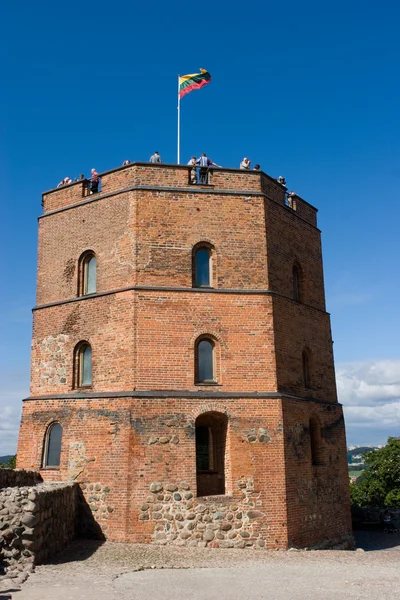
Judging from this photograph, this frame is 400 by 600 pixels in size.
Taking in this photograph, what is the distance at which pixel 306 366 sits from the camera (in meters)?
18.0

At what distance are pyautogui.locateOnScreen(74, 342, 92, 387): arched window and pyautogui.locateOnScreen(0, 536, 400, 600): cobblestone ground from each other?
4.24 metres

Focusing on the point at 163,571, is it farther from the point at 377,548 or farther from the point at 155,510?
the point at 377,548

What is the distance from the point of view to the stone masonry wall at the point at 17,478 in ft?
44.2

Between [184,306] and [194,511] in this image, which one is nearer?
[194,511]

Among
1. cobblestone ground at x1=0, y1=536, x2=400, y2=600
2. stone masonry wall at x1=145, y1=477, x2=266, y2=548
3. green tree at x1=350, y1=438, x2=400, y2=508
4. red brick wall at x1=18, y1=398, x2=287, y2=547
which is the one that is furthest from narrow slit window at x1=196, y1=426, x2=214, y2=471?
green tree at x1=350, y1=438, x2=400, y2=508

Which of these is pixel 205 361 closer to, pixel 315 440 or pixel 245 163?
pixel 315 440

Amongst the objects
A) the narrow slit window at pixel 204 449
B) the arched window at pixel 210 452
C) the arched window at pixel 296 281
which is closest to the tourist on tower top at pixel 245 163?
the arched window at pixel 296 281

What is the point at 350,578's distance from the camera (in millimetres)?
11078

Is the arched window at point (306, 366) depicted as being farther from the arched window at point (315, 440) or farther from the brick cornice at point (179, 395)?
the brick cornice at point (179, 395)

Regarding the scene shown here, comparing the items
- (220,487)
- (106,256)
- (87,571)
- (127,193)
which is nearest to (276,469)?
(220,487)

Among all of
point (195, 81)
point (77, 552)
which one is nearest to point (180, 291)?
point (77, 552)

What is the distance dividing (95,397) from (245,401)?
3935mm

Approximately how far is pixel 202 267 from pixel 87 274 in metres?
3.40

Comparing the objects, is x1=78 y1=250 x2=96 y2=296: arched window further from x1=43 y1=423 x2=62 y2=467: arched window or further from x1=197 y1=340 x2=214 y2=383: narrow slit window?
x1=43 y1=423 x2=62 y2=467: arched window
